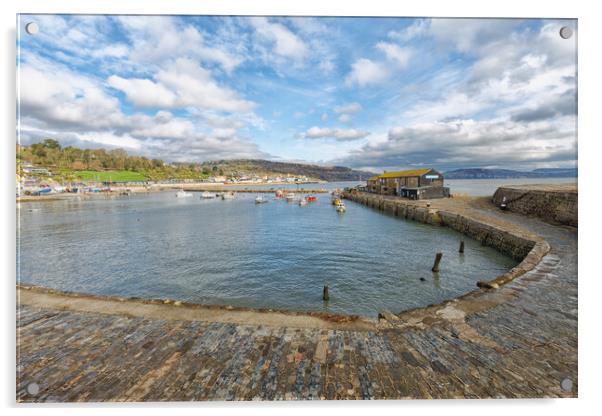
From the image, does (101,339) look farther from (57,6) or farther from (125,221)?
(125,221)

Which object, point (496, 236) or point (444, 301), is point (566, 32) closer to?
point (444, 301)

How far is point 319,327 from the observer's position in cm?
511

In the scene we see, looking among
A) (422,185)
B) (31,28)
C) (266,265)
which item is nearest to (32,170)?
(266,265)

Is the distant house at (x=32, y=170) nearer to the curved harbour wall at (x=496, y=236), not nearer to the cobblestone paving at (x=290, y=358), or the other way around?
the cobblestone paving at (x=290, y=358)

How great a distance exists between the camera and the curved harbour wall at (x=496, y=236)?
9266mm

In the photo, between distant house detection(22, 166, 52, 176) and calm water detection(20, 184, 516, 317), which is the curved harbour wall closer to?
calm water detection(20, 184, 516, 317)

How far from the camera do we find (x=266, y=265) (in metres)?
15.1

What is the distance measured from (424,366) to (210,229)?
26727 millimetres

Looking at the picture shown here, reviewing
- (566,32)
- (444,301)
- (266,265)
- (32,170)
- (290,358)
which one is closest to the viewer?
(290,358)

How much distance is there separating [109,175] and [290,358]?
140590mm

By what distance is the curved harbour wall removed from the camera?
9.27 m

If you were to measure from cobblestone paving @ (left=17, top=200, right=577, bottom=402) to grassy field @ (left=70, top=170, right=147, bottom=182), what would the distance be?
12571 centimetres

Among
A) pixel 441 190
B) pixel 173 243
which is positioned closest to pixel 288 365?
pixel 173 243

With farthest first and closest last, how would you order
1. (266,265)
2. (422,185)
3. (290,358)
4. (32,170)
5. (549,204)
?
(422,185)
(32,170)
(549,204)
(266,265)
(290,358)
